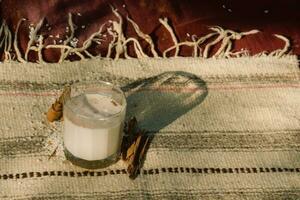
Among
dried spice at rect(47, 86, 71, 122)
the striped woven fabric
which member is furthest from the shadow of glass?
dried spice at rect(47, 86, 71, 122)

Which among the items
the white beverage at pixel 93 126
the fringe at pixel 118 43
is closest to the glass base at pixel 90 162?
the white beverage at pixel 93 126

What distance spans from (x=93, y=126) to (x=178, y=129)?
0.18m

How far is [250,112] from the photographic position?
3.18 ft

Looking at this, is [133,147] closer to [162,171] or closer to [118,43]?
[162,171]

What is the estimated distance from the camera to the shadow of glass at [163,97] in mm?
938

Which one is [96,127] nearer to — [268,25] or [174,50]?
[174,50]

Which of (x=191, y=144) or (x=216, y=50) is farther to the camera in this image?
(x=216, y=50)

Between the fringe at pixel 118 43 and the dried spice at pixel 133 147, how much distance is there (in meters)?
0.20

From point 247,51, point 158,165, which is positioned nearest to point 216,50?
point 247,51

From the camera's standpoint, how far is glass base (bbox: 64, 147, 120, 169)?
32.7 inches

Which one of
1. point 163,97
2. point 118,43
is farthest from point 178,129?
point 118,43

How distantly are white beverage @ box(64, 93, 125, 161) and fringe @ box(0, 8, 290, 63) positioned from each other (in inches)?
9.6

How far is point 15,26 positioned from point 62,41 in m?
0.09

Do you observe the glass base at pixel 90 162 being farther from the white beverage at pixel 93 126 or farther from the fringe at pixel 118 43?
the fringe at pixel 118 43
